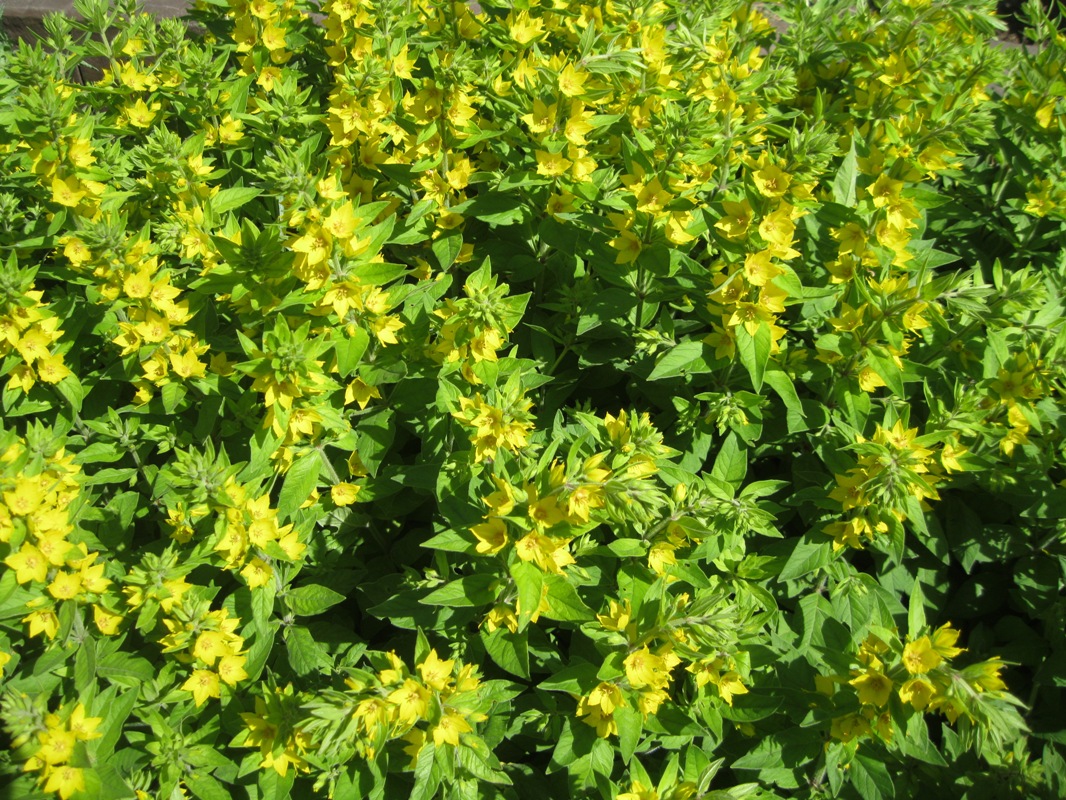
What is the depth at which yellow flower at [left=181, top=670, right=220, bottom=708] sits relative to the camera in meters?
2.52

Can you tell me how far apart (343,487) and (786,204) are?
1.95 metres

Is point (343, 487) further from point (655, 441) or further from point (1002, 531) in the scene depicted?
point (1002, 531)

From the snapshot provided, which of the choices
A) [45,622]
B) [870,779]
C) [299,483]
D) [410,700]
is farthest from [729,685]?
[45,622]

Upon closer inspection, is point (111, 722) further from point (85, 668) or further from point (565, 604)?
point (565, 604)

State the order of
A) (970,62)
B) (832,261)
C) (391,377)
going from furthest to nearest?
(970,62)
(832,261)
(391,377)

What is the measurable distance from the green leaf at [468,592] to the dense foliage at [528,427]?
0.04ft

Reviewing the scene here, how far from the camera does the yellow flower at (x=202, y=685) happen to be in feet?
8.25

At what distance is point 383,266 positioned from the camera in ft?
8.39

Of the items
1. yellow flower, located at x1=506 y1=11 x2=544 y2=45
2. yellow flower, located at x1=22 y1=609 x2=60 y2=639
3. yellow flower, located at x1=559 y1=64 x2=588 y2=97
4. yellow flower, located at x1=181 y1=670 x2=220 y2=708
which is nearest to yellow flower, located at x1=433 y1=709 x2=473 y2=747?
yellow flower, located at x1=181 y1=670 x2=220 y2=708

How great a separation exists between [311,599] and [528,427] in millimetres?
1102

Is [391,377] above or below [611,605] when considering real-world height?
above

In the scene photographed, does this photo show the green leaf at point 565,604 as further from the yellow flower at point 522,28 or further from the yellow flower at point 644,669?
the yellow flower at point 522,28

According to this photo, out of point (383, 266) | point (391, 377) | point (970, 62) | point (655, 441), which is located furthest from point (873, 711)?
point (970, 62)

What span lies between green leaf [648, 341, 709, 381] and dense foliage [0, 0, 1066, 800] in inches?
0.5
